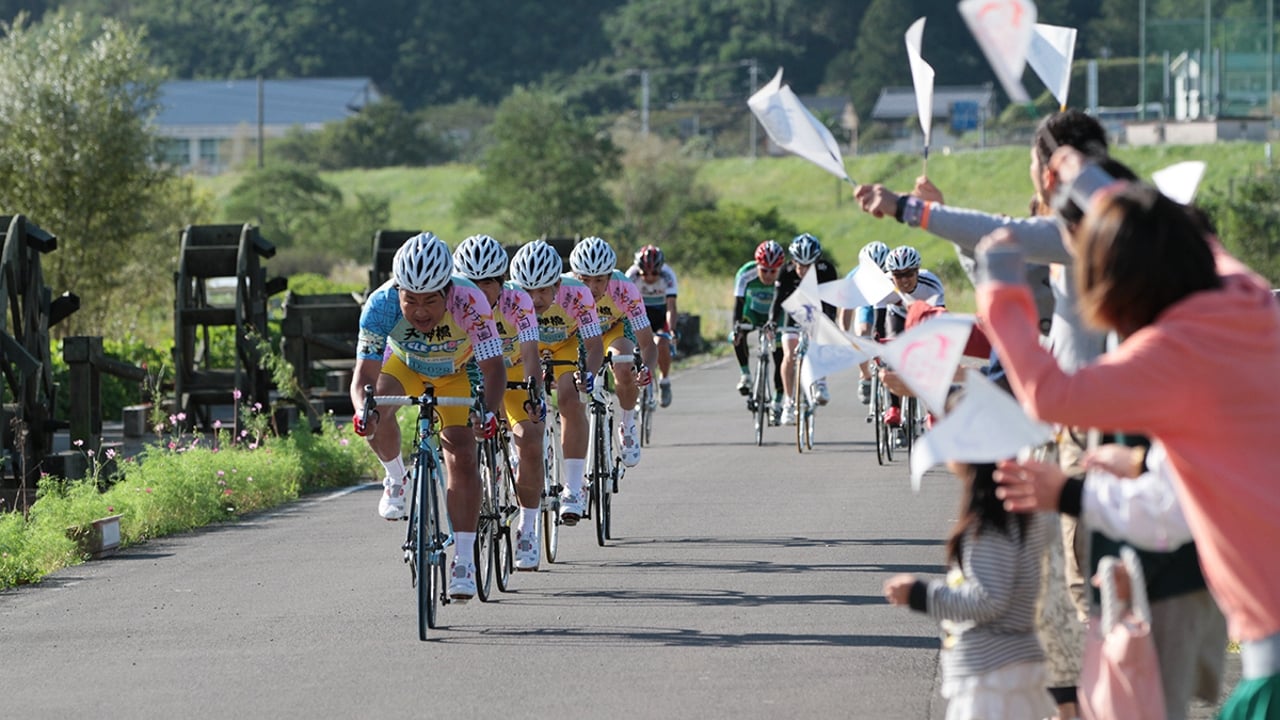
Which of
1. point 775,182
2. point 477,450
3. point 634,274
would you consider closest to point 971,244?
point 477,450

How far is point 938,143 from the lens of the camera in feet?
450

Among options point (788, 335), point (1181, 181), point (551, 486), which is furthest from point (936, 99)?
point (1181, 181)

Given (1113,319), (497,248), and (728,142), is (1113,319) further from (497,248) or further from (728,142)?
(728,142)

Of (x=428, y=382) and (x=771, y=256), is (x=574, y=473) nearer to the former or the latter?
(x=428, y=382)

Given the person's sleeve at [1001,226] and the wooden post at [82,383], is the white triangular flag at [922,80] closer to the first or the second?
the person's sleeve at [1001,226]

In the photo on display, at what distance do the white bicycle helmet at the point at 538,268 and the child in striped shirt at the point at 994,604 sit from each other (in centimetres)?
705

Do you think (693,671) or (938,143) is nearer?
(693,671)

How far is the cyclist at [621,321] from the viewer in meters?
14.3

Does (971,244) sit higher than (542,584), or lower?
higher

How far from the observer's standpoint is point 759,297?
21.1 meters

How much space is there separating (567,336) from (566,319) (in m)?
0.11

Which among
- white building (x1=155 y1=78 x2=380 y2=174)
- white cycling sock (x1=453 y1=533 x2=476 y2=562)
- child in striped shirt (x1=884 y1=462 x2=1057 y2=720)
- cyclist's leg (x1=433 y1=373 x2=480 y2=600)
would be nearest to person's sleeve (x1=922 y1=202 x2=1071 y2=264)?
child in striped shirt (x1=884 y1=462 x2=1057 y2=720)

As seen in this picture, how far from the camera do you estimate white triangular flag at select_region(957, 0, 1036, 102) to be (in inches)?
226

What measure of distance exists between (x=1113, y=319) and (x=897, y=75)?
161 metres
